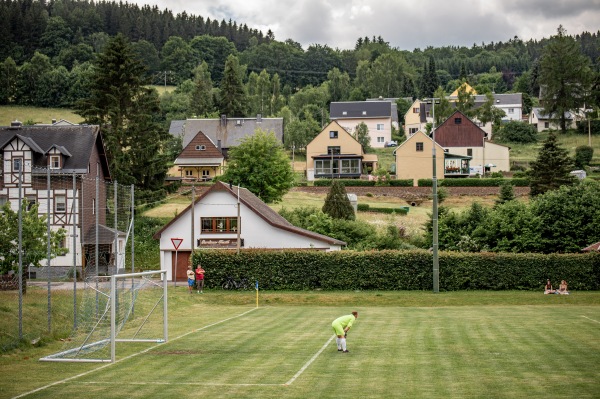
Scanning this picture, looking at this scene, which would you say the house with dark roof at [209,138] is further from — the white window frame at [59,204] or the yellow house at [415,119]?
the white window frame at [59,204]

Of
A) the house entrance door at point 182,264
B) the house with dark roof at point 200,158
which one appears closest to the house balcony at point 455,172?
the house with dark roof at point 200,158

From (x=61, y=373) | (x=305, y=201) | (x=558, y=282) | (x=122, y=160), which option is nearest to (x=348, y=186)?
(x=305, y=201)

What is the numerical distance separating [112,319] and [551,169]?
196 feet

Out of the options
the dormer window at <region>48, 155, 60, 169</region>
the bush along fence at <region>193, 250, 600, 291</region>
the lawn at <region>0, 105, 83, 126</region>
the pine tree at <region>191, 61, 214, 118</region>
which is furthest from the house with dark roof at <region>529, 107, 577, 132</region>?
the dormer window at <region>48, 155, 60, 169</region>

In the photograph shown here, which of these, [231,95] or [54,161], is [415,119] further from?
[54,161]

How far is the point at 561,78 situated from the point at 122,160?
248 ft

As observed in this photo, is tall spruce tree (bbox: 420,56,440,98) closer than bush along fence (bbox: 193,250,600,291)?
No

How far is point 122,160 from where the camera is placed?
68.5 m

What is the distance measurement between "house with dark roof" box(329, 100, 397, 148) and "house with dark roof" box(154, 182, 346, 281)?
3124 inches

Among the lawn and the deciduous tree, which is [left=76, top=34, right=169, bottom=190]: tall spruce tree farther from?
the lawn

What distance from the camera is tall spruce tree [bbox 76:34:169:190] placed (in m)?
70.8

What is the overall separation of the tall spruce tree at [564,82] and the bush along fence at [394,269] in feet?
257

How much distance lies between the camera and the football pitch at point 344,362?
17.7 metres

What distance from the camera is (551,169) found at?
246 ft
